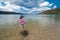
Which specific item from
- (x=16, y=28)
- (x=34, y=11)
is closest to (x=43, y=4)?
(x=34, y=11)

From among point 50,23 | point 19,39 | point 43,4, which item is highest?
point 43,4

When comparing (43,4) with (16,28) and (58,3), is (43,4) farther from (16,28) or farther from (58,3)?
(16,28)

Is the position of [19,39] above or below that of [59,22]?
below

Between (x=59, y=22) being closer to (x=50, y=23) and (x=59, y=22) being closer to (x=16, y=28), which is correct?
(x=50, y=23)

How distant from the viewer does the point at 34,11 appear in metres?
4.29

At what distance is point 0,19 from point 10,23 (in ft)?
0.59

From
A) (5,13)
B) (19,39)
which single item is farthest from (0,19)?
(19,39)

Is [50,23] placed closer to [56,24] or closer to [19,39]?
[56,24]

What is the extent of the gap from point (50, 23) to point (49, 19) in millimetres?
73

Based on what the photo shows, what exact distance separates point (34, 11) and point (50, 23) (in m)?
0.34

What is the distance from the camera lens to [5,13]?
4.28 m

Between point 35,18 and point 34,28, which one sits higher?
point 35,18

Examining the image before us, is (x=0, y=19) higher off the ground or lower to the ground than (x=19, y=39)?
higher

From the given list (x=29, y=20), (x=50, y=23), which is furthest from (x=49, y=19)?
(x=29, y=20)
